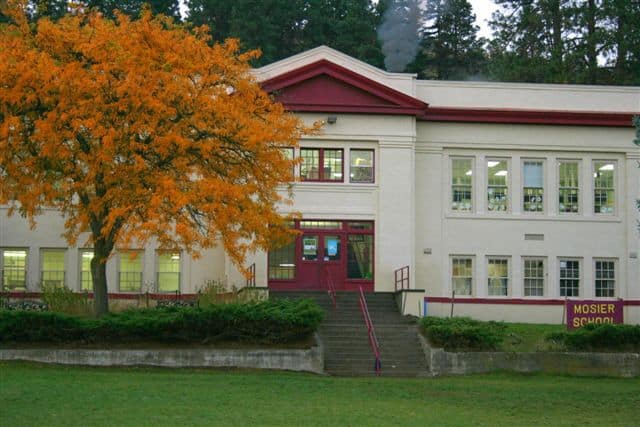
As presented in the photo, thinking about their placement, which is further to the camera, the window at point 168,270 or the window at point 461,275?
the window at point 461,275

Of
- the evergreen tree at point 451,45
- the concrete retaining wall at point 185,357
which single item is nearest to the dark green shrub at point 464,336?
the concrete retaining wall at point 185,357

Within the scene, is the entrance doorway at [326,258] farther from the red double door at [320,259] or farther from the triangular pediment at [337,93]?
the triangular pediment at [337,93]

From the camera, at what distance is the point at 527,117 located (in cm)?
4066

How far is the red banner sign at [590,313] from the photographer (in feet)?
102

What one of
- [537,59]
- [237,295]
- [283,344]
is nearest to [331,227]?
[237,295]

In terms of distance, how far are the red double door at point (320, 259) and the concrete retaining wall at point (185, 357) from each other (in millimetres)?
9902

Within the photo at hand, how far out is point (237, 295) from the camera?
36.6m

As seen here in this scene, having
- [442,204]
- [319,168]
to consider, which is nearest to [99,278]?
[319,168]

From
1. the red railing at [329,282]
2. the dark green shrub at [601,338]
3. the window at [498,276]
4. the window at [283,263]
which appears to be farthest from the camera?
the window at [498,276]

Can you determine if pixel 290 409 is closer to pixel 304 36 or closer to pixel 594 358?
pixel 594 358

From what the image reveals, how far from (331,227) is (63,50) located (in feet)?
46.3

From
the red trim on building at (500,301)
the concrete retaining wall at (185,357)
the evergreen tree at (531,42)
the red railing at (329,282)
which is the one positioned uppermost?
the evergreen tree at (531,42)

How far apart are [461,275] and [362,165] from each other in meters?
5.67

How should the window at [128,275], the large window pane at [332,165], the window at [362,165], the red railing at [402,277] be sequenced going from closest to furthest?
1. the red railing at [402,277]
2. the large window pane at [332,165]
3. the window at [362,165]
4. the window at [128,275]
